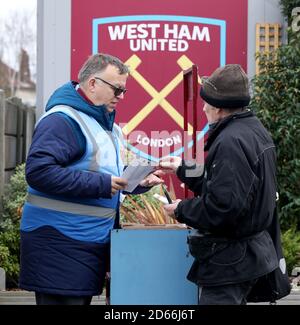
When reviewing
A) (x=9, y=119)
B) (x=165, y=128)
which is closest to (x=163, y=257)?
(x=165, y=128)

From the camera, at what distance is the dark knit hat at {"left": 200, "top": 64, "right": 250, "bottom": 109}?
3.60 metres

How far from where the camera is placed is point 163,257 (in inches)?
147

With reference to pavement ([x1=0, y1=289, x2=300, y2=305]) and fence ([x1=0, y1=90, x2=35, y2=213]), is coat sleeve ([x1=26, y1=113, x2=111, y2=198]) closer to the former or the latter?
pavement ([x1=0, y1=289, x2=300, y2=305])

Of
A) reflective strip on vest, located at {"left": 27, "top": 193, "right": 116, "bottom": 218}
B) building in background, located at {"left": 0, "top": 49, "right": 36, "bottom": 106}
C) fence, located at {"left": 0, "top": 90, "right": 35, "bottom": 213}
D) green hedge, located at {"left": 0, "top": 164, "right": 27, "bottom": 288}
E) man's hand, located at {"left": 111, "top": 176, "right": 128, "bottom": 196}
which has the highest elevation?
building in background, located at {"left": 0, "top": 49, "right": 36, "bottom": 106}

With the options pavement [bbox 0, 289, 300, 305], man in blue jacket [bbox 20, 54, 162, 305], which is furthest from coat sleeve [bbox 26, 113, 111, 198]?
pavement [bbox 0, 289, 300, 305]

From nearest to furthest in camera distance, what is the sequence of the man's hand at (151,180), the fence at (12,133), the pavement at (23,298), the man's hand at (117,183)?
the man's hand at (117,183) < the man's hand at (151,180) < the pavement at (23,298) < the fence at (12,133)

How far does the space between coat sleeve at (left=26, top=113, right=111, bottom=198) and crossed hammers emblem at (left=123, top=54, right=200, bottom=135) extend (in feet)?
14.1

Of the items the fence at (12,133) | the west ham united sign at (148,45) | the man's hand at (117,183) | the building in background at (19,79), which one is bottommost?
the man's hand at (117,183)

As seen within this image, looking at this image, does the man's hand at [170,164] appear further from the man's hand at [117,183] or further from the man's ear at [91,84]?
the man's ear at [91,84]

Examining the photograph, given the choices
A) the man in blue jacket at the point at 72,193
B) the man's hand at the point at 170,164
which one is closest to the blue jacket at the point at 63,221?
the man in blue jacket at the point at 72,193

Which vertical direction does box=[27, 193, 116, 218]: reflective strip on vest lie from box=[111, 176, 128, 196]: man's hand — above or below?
below

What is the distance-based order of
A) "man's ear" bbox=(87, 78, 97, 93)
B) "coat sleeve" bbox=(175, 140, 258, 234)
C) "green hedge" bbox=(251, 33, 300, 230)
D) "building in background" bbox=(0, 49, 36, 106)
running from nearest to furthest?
"coat sleeve" bbox=(175, 140, 258, 234) < "man's ear" bbox=(87, 78, 97, 93) < "green hedge" bbox=(251, 33, 300, 230) < "building in background" bbox=(0, 49, 36, 106)

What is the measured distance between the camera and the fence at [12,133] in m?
7.93

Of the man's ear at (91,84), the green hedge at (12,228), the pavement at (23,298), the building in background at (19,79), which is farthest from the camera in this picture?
the building in background at (19,79)
